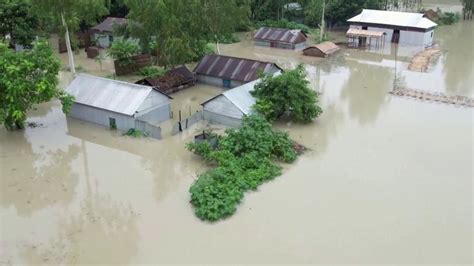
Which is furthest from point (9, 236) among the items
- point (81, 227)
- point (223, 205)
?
point (223, 205)

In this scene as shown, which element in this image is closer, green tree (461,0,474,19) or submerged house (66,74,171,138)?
submerged house (66,74,171,138)

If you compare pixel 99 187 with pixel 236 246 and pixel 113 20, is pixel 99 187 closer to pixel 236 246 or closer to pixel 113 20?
pixel 236 246

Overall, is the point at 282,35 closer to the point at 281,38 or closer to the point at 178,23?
the point at 281,38

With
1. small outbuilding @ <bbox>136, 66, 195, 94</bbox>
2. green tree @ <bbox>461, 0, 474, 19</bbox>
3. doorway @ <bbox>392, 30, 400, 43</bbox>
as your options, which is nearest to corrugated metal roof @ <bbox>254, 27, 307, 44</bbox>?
doorway @ <bbox>392, 30, 400, 43</bbox>

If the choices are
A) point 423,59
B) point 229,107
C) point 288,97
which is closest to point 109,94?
point 229,107

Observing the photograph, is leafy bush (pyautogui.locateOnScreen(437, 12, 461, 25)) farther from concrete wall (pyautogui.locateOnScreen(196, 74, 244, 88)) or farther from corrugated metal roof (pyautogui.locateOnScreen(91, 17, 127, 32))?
corrugated metal roof (pyautogui.locateOnScreen(91, 17, 127, 32))

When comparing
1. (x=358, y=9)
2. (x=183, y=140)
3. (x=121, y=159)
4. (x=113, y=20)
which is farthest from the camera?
(x=358, y=9)
